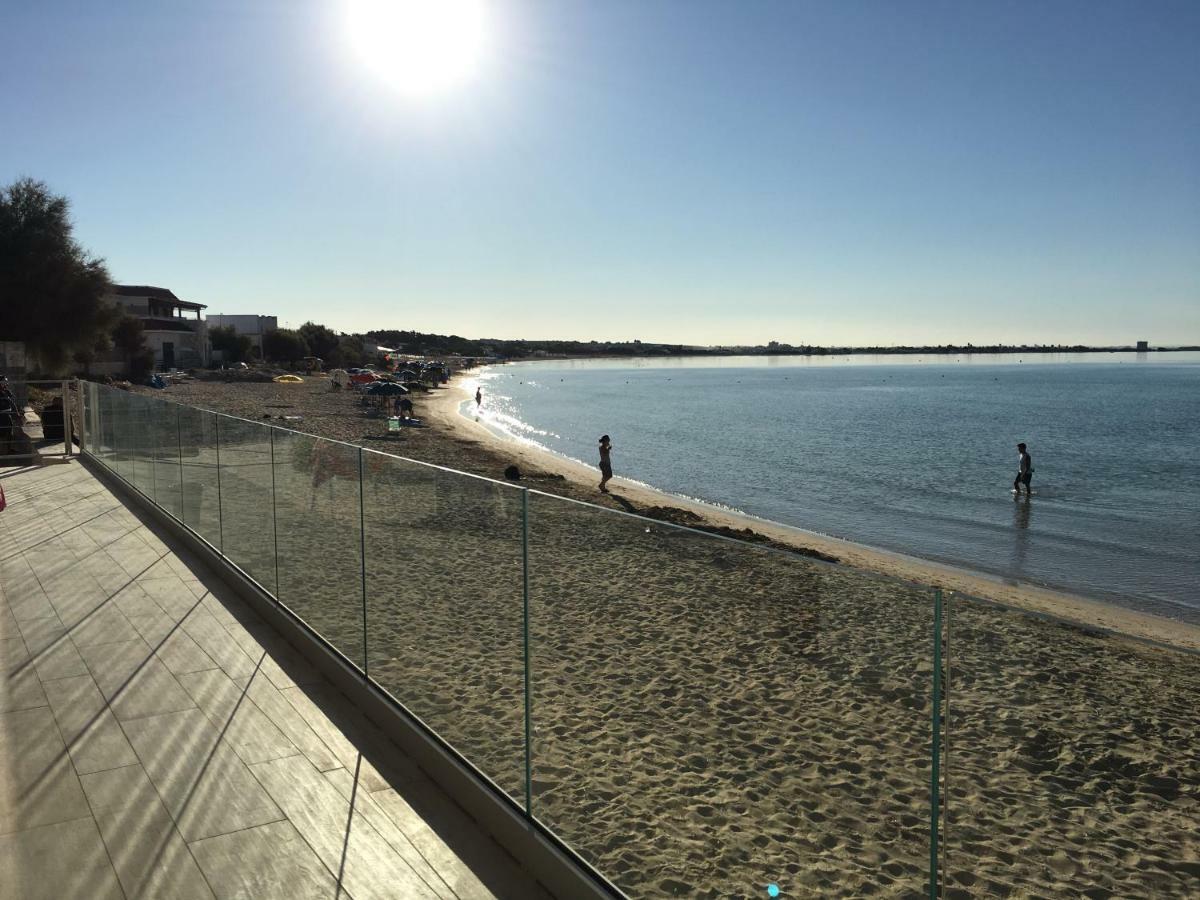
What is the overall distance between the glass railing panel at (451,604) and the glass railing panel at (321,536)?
10.5 inches

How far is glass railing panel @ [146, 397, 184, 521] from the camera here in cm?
1034

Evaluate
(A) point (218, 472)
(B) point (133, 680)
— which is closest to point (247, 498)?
(A) point (218, 472)

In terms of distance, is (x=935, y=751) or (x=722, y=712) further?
(x=722, y=712)

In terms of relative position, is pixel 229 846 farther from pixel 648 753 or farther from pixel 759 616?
pixel 759 616

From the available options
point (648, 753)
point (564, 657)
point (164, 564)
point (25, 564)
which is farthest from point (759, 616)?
point (25, 564)

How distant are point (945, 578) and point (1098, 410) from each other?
71.1m

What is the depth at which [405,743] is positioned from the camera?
497 centimetres

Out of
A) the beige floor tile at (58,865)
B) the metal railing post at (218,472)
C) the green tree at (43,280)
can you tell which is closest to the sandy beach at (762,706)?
the beige floor tile at (58,865)

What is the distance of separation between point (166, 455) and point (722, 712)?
9.68 meters

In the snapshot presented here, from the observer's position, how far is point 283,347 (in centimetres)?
10881

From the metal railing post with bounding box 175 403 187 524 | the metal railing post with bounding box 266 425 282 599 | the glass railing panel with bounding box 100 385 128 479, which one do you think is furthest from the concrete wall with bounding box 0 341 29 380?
the metal railing post with bounding box 266 425 282 599

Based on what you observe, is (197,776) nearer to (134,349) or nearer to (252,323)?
(134,349)

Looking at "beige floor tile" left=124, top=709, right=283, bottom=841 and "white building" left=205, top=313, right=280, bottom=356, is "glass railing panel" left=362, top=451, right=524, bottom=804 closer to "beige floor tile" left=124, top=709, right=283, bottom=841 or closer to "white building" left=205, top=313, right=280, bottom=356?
"beige floor tile" left=124, top=709, right=283, bottom=841

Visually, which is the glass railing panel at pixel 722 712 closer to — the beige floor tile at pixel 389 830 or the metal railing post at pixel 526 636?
the metal railing post at pixel 526 636
